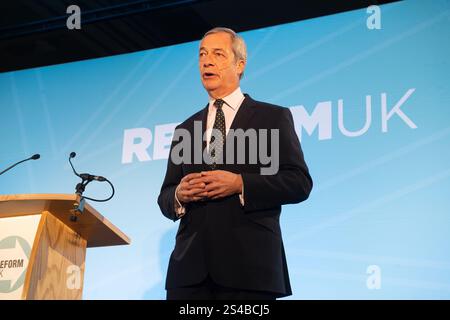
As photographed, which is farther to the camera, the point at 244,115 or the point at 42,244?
the point at 42,244

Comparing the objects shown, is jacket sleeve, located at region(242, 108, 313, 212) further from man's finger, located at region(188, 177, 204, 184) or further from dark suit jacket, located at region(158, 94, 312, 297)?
man's finger, located at region(188, 177, 204, 184)

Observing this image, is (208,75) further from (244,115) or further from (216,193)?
(216,193)

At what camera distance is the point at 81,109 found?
14.6ft

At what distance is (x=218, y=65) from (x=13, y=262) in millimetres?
1039

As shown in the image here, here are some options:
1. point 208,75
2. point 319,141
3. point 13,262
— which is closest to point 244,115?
point 208,75

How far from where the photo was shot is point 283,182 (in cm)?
207

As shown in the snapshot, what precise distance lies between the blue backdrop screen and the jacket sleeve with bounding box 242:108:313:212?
4.09 ft

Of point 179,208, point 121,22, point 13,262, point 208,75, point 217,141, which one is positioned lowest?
point 13,262

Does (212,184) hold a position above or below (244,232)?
above

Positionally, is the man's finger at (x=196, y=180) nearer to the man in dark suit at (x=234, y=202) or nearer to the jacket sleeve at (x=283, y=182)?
the man in dark suit at (x=234, y=202)

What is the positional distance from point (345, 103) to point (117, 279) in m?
1.61

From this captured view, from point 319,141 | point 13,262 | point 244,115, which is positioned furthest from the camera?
point 319,141

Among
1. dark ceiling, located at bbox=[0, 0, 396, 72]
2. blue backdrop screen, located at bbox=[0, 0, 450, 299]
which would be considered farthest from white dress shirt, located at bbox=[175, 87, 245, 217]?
dark ceiling, located at bbox=[0, 0, 396, 72]
